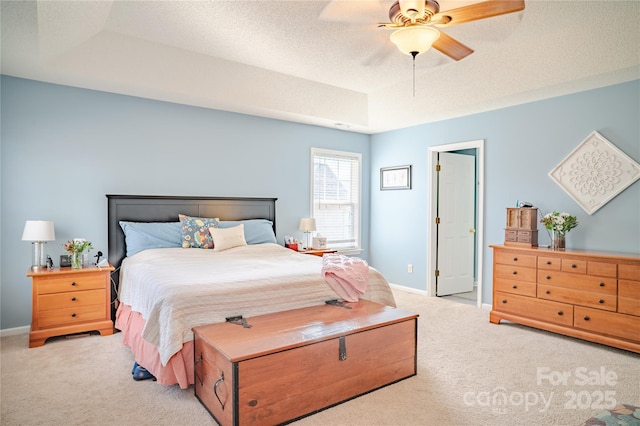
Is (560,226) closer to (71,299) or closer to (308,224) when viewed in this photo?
(308,224)

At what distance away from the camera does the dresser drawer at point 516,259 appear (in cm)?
396

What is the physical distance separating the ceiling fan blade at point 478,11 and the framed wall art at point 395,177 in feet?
11.2

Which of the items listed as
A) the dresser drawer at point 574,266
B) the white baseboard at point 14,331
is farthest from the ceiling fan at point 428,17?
the white baseboard at point 14,331

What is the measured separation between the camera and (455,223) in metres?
5.75

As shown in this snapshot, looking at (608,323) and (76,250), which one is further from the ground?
(76,250)

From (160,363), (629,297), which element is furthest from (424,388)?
(629,297)

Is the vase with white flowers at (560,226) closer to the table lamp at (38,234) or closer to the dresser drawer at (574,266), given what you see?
the dresser drawer at (574,266)

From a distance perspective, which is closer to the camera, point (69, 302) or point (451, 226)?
point (69, 302)

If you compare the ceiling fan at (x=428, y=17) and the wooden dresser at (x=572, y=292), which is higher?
the ceiling fan at (x=428, y=17)

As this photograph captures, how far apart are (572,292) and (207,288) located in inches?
129

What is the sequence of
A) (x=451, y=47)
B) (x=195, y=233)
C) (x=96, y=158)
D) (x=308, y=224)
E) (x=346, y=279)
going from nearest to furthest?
(x=451, y=47) < (x=346, y=279) < (x=96, y=158) < (x=195, y=233) < (x=308, y=224)

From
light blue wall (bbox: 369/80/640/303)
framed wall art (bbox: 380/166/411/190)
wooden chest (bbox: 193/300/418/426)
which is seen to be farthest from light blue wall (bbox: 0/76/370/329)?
wooden chest (bbox: 193/300/418/426)

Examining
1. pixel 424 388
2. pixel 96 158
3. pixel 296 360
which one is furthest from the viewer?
pixel 96 158

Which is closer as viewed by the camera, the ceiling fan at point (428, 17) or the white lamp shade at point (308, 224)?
the ceiling fan at point (428, 17)
